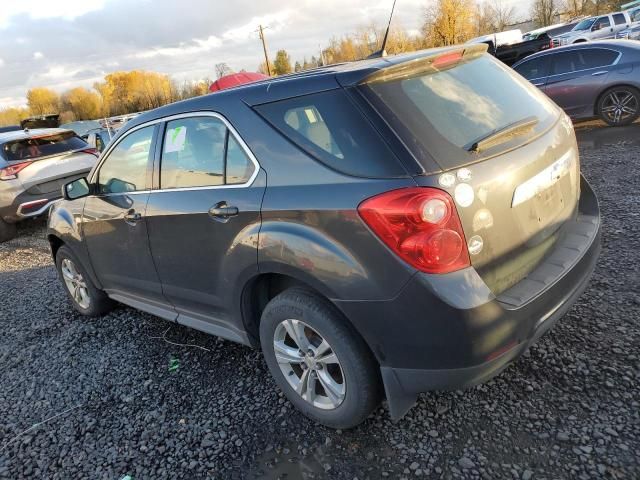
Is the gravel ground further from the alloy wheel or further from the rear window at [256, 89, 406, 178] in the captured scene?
the alloy wheel

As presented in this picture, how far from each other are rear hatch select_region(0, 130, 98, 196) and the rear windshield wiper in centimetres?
748

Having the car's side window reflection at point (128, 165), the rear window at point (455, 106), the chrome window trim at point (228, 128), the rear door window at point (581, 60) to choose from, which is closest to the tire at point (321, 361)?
the chrome window trim at point (228, 128)

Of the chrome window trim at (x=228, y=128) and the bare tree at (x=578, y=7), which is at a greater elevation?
the bare tree at (x=578, y=7)

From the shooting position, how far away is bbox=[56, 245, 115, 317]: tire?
4356 mm

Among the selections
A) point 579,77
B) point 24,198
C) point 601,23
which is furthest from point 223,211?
point 601,23

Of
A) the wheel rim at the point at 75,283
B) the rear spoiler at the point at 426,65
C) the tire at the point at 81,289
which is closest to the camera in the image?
the rear spoiler at the point at 426,65

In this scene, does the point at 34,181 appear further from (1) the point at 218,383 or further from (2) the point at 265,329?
(2) the point at 265,329

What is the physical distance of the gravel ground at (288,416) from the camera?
228 centimetres

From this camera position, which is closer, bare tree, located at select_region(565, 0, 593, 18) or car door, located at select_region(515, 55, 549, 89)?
car door, located at select_region(515, 55, 549, 89)

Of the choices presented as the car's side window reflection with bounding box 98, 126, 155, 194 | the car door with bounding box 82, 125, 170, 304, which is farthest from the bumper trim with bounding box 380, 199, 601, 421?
the car's side window reflection with bounding box 98, 126, 155, 194

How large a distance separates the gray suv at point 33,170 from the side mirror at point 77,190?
4430 mm

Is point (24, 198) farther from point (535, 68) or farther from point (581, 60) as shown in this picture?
point (581, 60)

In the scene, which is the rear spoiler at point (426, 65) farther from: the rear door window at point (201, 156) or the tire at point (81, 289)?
the tire at point (81, 289)

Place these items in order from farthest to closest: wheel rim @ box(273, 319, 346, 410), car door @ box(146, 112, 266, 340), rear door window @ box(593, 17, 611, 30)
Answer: rear door window @ box(593, 17, 611, 30) < car door @ box(146, 112, 266, 340) < wheel rim @ box(273, 319, 346, 410)
